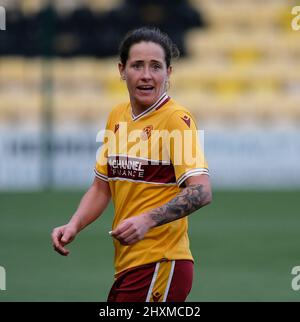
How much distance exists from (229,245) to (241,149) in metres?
7.51

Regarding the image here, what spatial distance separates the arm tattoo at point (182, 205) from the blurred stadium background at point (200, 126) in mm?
3485

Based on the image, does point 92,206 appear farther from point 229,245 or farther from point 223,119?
point 223,119

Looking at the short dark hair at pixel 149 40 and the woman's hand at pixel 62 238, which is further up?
the short dark hair at pixel 149 40

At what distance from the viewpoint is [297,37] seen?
22844mm

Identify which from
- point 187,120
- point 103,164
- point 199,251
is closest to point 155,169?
point 187,120

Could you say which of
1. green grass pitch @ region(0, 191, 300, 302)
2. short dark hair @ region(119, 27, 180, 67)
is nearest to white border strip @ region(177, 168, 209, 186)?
short dark hair @ region(119, 27, 180, 67)

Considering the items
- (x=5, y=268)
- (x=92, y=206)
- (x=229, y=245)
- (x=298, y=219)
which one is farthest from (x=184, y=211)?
(x=298, y=219)

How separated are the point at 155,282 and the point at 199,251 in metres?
6.11

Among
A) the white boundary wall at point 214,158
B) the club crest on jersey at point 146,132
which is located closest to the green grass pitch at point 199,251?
the white boundary wall at point 214,158

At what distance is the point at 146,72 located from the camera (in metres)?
4.70

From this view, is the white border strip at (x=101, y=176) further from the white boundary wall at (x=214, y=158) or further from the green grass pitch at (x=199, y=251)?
the white boundary wall at (x=214, y=158)

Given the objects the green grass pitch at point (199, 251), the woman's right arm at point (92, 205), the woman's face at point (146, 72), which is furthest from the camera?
the green grass pitch at point (199, 251)

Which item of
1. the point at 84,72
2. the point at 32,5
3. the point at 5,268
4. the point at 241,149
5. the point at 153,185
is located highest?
the point at 32,5

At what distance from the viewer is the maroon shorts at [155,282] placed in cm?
478
